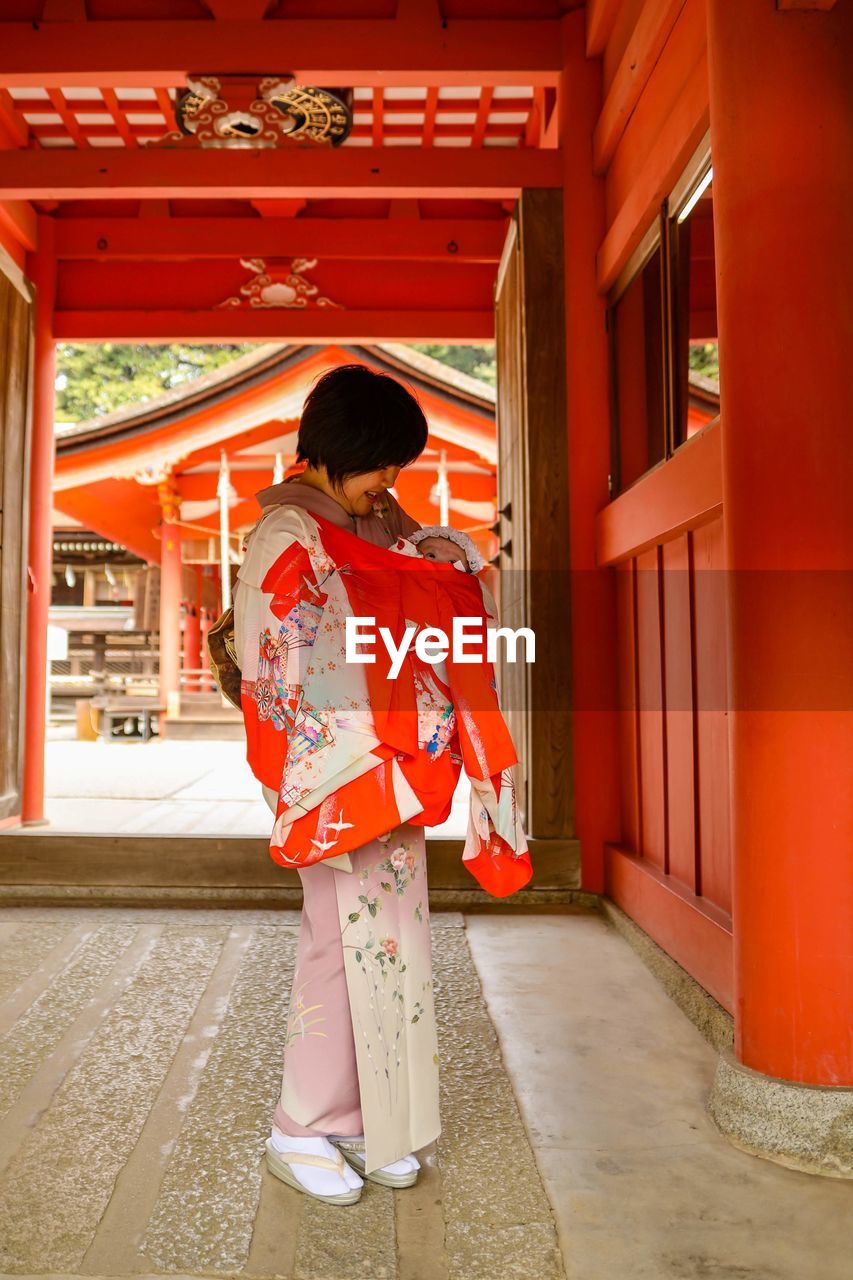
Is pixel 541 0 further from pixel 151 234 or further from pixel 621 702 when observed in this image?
pixel 621 702

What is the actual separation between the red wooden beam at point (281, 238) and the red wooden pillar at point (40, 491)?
14cm

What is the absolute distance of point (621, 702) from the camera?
3590 mm

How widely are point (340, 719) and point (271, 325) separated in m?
4.07

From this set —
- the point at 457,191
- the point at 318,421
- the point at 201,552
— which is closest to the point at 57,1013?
the point at 318,421

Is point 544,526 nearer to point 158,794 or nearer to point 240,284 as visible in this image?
point 240,284

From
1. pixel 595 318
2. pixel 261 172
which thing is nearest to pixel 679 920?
pixel 595 318

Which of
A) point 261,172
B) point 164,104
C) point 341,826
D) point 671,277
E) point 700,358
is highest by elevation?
point 164,104

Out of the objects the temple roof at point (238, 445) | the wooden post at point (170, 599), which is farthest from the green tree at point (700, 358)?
the wooden post at point (170, 599)

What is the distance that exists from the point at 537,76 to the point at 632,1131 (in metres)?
3.56

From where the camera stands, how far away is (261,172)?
3.88 m

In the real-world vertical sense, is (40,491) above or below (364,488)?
above

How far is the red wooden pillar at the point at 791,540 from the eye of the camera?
1.82 m

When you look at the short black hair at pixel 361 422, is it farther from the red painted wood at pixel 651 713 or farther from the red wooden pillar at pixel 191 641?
the red wooden pillar at pixel 191 641

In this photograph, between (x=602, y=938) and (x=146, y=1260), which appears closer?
(x=146, y=1260)
